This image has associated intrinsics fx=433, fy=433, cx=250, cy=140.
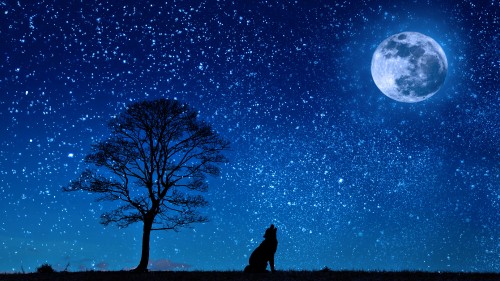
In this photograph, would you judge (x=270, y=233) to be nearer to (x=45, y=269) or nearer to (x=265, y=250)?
(x=265, y=250)

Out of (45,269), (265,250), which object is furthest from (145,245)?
(265,250)

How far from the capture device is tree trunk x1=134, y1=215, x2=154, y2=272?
966 inches

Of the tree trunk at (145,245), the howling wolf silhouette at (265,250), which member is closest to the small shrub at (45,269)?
the tree trunk at (145,245)

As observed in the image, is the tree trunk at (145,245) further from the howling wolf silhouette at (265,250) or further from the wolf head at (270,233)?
the wolf head at (270,233)

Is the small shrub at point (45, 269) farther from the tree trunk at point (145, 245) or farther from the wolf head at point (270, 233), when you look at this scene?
the wolf head at point (270, 233)

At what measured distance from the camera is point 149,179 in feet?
87.0

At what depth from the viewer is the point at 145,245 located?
25.5 m

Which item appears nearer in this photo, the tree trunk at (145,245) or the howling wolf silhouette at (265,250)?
the howling wolf silhouette at (265,250)

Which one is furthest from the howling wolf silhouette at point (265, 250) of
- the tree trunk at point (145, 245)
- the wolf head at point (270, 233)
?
the tree trunk at point (145, 245)

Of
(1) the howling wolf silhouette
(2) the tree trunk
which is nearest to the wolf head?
(1) the howling wolf silhouette

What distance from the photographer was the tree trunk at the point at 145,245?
80.5 ft

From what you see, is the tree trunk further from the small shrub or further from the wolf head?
the wolf head

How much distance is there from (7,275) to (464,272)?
2180cm

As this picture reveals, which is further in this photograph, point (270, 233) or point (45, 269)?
point (45, 269)
